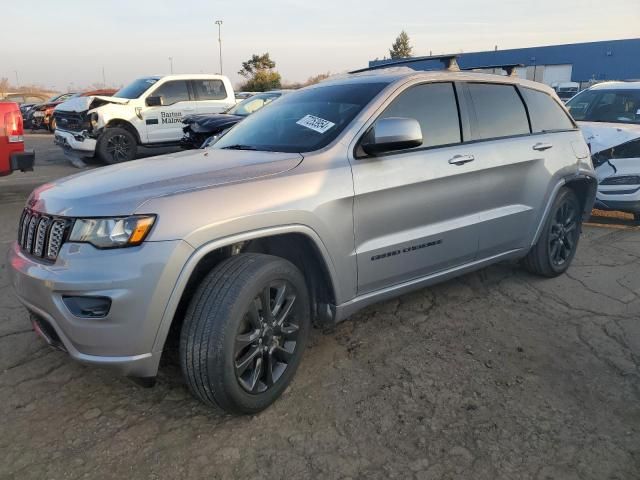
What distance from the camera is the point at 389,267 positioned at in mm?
3227

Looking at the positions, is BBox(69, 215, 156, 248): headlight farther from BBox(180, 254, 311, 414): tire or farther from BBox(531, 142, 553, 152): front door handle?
BBox(531, 142, 553, 152): front door handle

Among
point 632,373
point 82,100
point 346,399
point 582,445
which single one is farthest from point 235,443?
point 82,100

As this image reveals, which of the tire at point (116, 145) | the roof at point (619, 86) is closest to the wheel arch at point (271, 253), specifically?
the roof at point (619, 86)

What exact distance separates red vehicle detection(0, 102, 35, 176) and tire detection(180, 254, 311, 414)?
5.84m

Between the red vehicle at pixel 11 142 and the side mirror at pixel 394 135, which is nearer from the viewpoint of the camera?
the side mirror at pixel 394 135

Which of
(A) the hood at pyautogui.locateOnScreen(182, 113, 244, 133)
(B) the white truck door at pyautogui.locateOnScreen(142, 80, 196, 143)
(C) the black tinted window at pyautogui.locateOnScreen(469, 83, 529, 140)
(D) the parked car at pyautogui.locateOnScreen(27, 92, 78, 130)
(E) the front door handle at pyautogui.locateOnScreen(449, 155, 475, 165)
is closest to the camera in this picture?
(E) the front door handle at pyautogui.locateOnScreen(449, 155, 475, 165)

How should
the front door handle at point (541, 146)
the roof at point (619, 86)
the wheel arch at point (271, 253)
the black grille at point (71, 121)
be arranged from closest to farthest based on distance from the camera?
1. the wheel arch at point (271, 253)
2. the front door handle at point (541, 146)
3. the roof at point (619, 86)
4. the black grille at point (71, 121)

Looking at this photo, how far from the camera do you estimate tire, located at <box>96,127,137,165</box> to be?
11203 millimetres

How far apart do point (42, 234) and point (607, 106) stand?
7.52 m

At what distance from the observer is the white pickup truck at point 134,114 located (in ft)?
36.6

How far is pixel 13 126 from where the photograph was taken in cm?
702

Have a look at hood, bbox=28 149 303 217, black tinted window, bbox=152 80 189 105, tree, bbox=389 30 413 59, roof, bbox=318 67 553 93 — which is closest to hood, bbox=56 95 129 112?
black tinted window, bbox=152 80 189 105

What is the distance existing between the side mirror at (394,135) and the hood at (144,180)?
0.45m

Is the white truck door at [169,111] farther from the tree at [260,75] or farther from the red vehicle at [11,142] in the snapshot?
the tree at [260,75]
